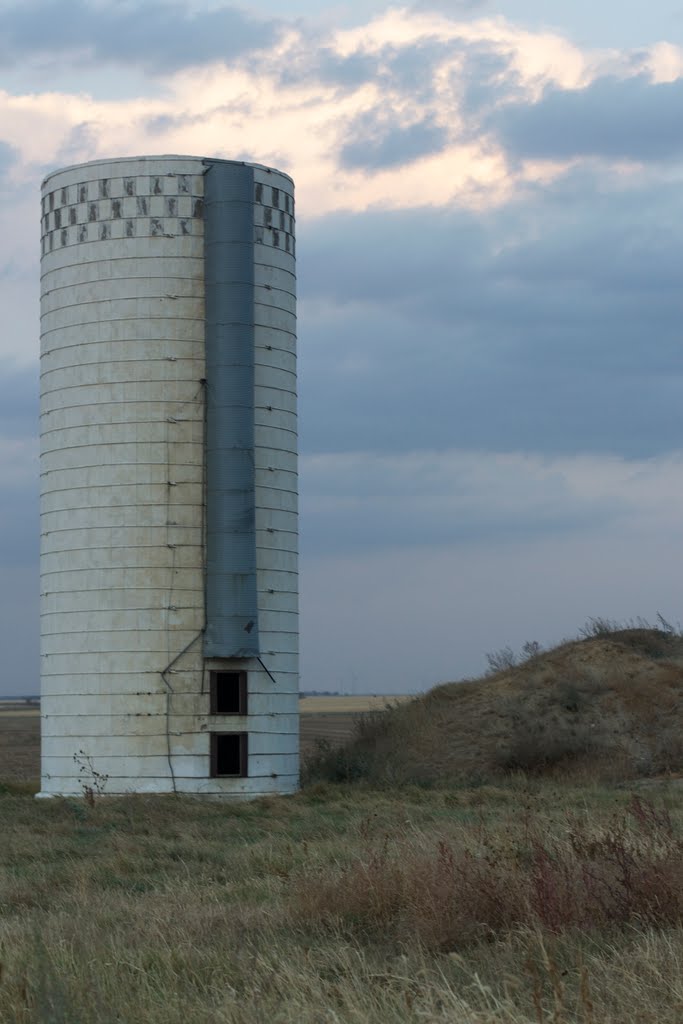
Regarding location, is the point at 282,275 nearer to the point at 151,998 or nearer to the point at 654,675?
the point at 654,675

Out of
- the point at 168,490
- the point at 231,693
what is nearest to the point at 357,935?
the point at 231,693

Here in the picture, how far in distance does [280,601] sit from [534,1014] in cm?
2421

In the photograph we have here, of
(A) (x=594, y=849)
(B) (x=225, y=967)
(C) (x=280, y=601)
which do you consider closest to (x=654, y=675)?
(C) (x=280, y=601)

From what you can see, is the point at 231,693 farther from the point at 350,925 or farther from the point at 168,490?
the point at 350,925

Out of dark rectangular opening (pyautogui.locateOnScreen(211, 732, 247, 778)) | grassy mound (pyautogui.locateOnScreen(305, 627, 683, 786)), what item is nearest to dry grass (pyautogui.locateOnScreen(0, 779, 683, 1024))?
dark rectangular opening (pyautogui.locateOnScreen(211, 732, 247, 778))

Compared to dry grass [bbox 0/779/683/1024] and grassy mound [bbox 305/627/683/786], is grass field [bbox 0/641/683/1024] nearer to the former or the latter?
dry grass [bbox 0/779/683/1024]

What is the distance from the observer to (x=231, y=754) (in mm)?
30797

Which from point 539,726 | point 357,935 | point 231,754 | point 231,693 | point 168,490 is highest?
point 168,490

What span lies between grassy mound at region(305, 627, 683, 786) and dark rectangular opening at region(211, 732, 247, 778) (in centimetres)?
356

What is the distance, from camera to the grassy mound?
32656mm

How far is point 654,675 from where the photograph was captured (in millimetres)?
→ 36562

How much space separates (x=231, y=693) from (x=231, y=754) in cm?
135

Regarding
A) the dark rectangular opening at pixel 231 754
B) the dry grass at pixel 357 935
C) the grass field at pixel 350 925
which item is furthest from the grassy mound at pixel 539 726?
the dry grass at pixel 357 935

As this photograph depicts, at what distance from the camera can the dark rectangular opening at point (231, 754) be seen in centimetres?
3052
